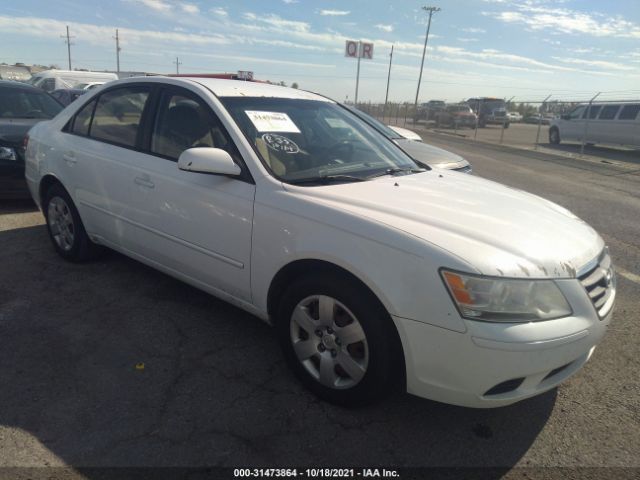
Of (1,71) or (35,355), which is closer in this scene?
(35,355)

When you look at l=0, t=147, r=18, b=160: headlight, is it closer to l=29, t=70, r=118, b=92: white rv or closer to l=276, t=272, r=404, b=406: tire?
l=276, t=272, r=404, b=406: tire

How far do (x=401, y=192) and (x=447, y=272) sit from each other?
2.75 ft

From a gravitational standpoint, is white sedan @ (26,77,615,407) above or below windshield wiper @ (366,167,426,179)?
below

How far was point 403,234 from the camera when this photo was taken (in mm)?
2264

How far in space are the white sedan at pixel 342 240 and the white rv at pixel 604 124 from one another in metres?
17.0

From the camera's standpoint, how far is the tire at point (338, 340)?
2.32m

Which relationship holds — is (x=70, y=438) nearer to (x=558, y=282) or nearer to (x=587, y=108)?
(x=558, y=282)

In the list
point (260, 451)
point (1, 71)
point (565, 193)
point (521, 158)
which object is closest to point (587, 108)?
point (521, 158)

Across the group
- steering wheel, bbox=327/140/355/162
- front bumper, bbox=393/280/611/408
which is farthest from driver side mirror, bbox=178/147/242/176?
front bumper, bbox=393/280/611/408

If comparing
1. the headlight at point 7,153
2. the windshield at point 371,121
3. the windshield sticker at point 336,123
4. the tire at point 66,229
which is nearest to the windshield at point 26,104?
Answer: the headlight at point 7,153

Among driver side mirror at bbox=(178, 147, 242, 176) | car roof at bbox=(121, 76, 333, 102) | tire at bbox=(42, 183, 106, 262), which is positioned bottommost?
tire at bbox=(42, 183, 106, 262)

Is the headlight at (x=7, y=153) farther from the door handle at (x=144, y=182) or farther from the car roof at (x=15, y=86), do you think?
the door handle at (x=144, y=182)

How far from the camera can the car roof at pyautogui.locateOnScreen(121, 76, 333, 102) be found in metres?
3.35

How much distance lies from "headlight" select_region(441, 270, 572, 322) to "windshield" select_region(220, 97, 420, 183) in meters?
1.11
